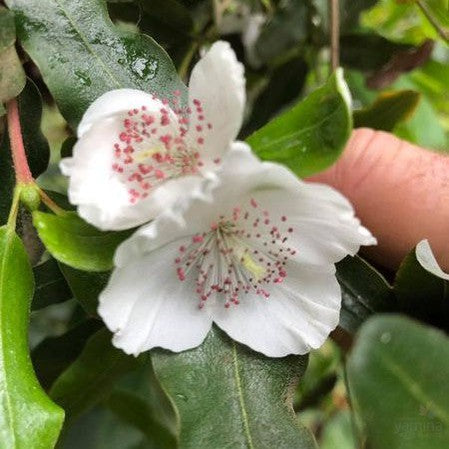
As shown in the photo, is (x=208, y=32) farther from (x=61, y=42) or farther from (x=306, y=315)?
(x=306, y=315)

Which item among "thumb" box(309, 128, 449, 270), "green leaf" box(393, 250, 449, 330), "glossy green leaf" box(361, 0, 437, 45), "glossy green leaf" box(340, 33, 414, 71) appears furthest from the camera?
"glossy green leaf" box(361, 0, 437, 45)

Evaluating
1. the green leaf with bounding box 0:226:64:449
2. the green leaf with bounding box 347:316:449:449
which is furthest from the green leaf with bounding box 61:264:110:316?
the green leaf with bounding box 347:316:449:449

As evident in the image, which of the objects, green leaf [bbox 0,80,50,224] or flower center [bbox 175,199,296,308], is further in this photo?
green leaf [bbox 0,80,50,224]

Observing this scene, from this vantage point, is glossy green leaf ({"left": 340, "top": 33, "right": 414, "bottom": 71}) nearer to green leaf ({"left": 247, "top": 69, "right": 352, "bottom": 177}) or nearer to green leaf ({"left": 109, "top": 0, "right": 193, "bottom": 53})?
green leaf ({"left": 109, "top": 0, "right": 193, "bottom": 53})

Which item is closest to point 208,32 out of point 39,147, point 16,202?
point 39,147

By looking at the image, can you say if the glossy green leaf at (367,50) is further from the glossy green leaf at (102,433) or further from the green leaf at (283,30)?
the glossy green leaf at (102,433)
